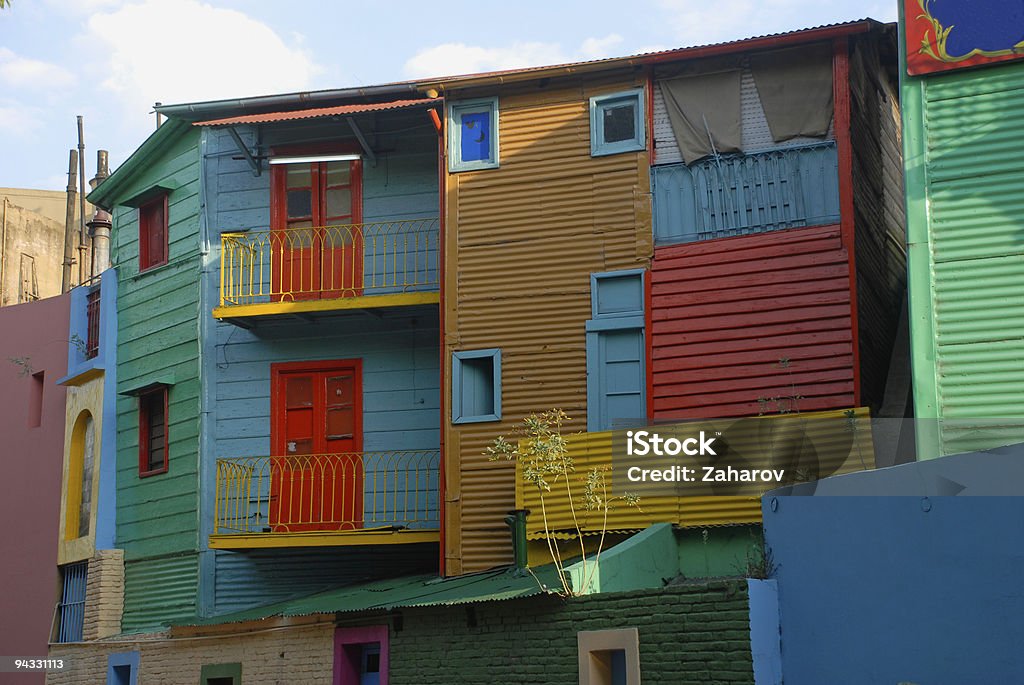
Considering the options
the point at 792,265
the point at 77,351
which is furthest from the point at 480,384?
the point at 77,351

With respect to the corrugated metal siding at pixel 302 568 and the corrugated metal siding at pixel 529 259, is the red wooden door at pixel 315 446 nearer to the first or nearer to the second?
the corrugated metal siding at pixel 302 568

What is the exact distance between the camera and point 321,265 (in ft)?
66.2

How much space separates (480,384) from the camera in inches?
745

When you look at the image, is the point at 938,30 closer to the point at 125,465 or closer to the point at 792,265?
the point at 792,265

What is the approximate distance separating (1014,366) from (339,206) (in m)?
10.3

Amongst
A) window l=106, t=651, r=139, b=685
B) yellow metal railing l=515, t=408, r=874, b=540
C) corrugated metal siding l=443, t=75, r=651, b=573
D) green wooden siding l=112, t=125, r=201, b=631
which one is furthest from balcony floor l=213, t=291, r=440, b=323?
window l=106, t=651, r=139, b=685

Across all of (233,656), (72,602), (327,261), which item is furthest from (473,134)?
(72,602)

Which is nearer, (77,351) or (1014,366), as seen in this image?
(1014,366)

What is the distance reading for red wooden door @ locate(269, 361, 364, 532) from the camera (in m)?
19.7

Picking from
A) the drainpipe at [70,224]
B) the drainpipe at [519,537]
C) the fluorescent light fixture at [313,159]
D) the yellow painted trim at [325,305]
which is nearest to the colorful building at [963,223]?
the drainpipe at [519,537]

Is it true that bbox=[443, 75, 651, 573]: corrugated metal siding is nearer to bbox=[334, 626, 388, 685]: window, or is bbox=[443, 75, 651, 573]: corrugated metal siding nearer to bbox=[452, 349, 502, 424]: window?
bbox=[452, 349, 502, 424]: window

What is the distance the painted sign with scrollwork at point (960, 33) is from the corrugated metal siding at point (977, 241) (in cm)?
17

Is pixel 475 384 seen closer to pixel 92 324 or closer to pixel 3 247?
pixel 92 324

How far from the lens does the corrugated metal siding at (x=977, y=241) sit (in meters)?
14.0
